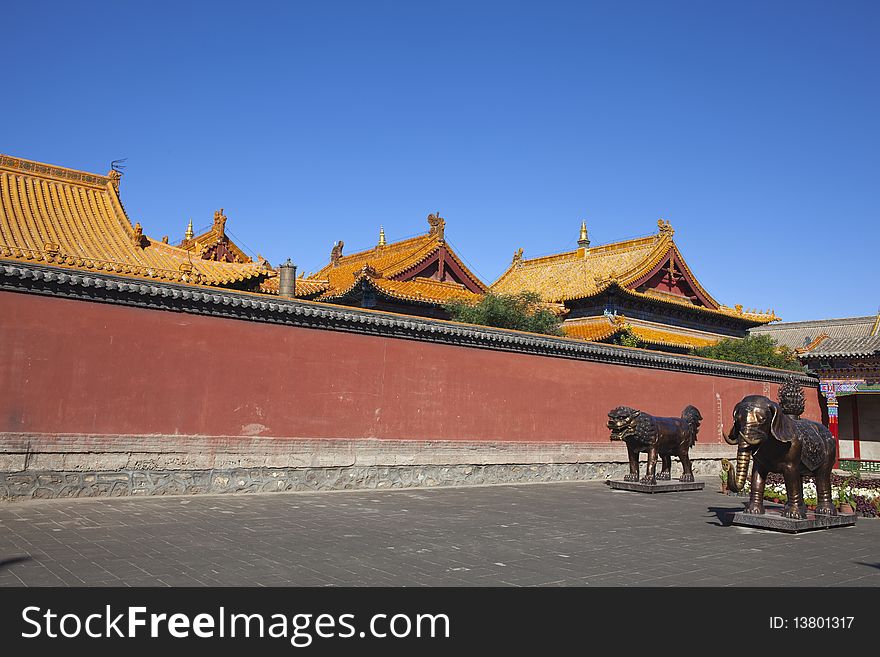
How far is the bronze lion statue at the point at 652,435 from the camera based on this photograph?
13125 millimetres

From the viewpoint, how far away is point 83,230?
15.5 meters

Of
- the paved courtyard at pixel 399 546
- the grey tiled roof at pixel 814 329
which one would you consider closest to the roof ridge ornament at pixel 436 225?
the paved courtyard at pixel 399 546

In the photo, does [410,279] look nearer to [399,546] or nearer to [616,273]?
[616,273]

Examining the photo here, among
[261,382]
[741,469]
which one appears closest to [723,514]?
[741,469]

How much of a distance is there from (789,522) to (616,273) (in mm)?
20158

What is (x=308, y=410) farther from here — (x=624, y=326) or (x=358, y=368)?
(x=624, y=326)

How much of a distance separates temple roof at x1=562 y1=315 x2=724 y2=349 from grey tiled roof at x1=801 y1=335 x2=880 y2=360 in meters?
4.54

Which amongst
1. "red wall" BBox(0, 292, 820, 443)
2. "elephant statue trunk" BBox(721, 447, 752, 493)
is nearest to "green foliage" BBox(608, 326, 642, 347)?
"red wall" BBox(0, 292, 820, 443)

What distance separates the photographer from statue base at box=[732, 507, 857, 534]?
851cm

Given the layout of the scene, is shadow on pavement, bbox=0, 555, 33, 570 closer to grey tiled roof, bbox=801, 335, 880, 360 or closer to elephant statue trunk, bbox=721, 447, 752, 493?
elephant statue trunk, bbox=721, 447, 752, 493

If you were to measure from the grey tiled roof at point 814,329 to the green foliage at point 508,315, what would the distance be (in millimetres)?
22923
